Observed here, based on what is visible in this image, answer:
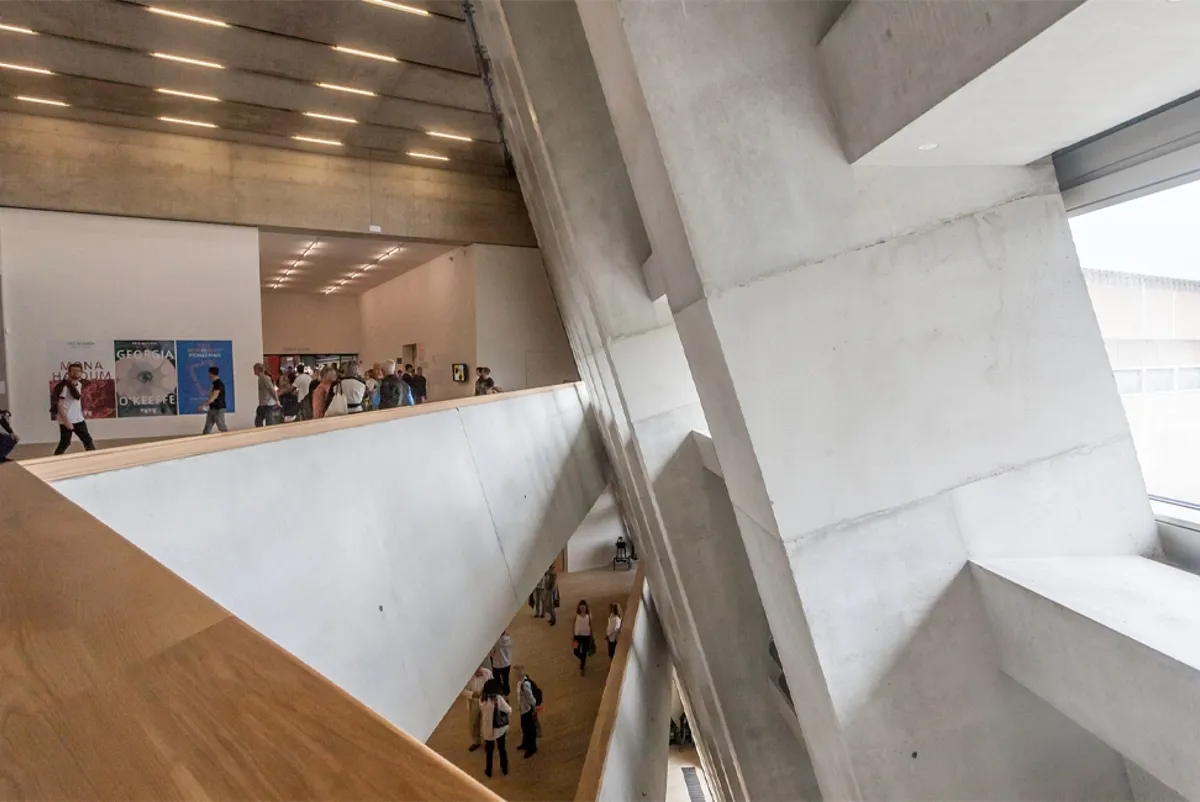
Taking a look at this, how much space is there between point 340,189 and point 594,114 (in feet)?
38.7

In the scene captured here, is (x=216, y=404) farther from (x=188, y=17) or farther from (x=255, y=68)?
(x=255, y=68)

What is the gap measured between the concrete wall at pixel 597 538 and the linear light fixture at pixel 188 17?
16126mm

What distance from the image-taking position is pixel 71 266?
12469 millimetres

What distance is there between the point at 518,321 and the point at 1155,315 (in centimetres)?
1756

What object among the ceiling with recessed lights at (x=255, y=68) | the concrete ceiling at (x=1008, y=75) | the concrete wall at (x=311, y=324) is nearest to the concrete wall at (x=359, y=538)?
the concrete ceiling at (x=1008, y=75)

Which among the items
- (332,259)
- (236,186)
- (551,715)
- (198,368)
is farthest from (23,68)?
(551,715)

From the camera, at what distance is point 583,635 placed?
1384 cm

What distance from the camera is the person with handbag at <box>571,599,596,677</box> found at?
13.6 meters

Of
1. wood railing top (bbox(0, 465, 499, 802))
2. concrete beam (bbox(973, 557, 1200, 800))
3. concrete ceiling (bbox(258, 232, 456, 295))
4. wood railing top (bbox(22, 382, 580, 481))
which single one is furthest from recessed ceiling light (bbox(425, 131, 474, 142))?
wood railing top (bbox(0, 465, 499, 802))

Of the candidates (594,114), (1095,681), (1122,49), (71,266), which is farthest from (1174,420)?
(71,266)

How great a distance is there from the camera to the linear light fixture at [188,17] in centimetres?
972

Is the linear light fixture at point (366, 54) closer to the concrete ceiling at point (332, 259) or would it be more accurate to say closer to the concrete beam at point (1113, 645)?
the concrete ceiling at point (332, 259)

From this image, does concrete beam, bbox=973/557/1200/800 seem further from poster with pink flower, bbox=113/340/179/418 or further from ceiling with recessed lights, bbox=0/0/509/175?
poster with pink flower, bbox=113/340/179/418

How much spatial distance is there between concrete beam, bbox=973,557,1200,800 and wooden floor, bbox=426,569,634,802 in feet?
13.8
